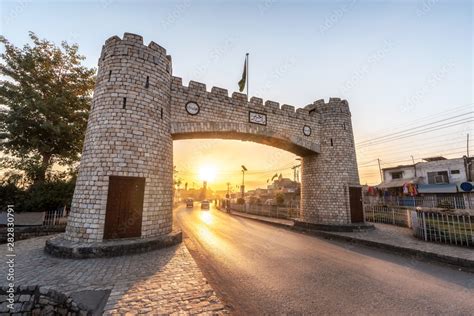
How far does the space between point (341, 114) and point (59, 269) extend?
15.3m

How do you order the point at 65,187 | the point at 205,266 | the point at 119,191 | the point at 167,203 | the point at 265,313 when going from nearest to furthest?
the point at 265,313 → the point at 205,266 → the point at 119,191 → the point at 167,203 → the point at 65,187

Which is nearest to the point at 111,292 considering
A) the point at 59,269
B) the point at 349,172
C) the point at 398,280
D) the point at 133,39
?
the point at 59,269

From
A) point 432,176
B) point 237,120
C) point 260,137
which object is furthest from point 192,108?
point 432,176

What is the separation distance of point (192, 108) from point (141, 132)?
117 inches

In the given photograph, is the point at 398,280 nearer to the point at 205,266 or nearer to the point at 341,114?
the point at 205,266

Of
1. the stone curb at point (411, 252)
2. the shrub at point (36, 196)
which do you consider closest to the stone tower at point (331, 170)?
the stone curb at point (411, 252)

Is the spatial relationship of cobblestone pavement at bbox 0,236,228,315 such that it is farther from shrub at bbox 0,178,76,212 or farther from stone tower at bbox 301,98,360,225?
stone tower at bbox 301,98,360,225

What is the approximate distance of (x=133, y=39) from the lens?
8.18 metres

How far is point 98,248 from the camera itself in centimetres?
616

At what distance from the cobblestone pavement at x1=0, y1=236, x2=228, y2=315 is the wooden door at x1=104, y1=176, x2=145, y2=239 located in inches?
41.8

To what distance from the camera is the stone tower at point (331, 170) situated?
12.2 meters

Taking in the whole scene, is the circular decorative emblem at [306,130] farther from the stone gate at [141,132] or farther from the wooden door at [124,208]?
the wooden door at [124,208]

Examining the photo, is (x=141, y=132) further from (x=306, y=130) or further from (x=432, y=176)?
(x=432, y=176)

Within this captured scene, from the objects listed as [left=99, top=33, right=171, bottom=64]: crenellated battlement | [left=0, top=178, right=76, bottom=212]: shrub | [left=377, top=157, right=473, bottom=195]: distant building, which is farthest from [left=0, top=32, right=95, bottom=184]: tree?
[left=377, top=157, right=473, bottom=195]: distant building
